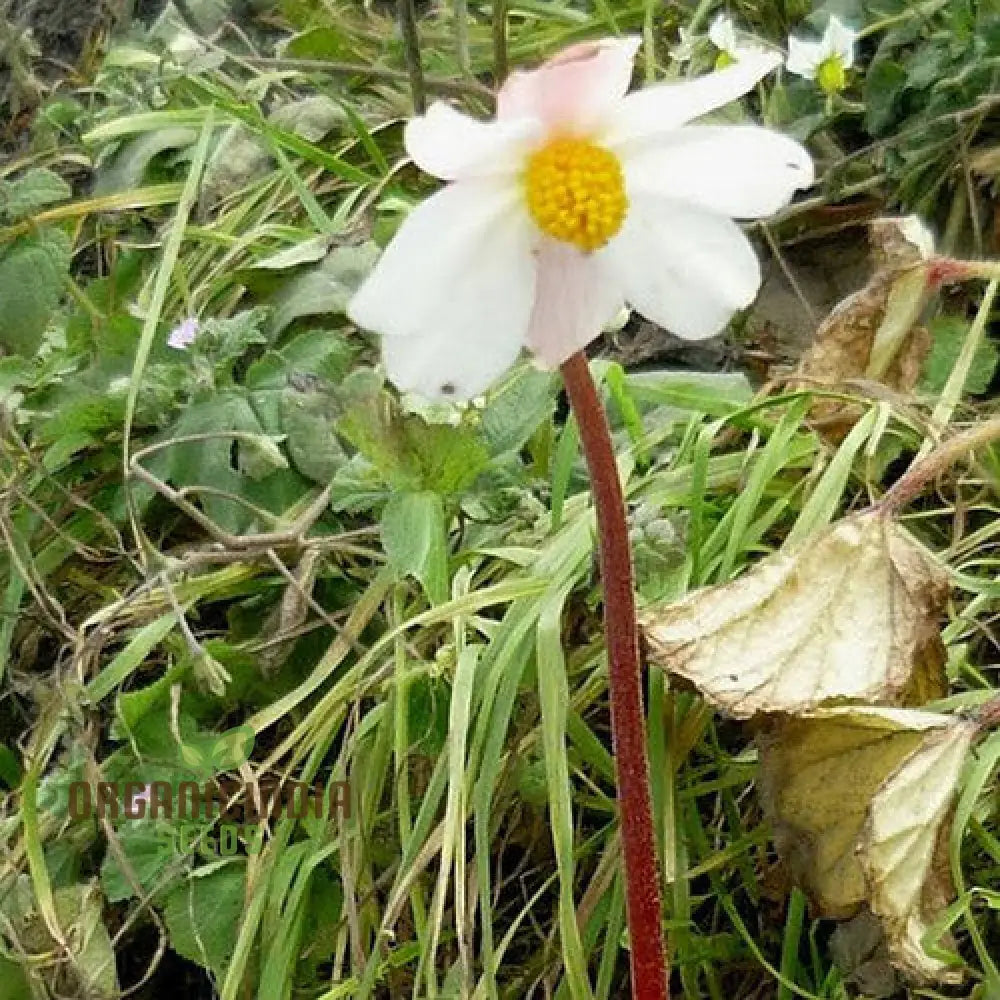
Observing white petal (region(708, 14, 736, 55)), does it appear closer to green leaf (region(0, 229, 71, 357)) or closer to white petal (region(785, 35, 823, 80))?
white petal (region(785, 35, 823, 80))

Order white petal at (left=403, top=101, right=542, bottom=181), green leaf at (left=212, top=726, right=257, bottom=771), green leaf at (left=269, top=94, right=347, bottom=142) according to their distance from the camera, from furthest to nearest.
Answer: green leaf at (left=269, top=94, right=347, bottom=142)
green leaf at (left=212, top=726, right=257, bottom=771)
white petal at (left=403, top=101, right=542, bottom=181)

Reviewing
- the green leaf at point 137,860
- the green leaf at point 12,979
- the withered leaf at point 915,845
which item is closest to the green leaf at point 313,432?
the green leaf at point 137,860

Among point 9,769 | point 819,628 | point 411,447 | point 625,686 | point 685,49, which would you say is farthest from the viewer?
point 685,49

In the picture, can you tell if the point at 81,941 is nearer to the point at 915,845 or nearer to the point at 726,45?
the point at 915,845

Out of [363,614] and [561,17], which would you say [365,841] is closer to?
[363,614]

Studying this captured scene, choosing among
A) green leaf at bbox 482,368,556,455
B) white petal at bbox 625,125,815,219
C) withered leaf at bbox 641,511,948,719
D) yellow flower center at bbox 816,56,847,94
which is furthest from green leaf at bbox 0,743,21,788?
yellow flower center at bbox 816,56,847,94

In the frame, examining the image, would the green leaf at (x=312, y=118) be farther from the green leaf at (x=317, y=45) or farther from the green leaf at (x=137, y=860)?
the green leaf at (x=137, y=860)

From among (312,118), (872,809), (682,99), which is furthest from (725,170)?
(312,118)
